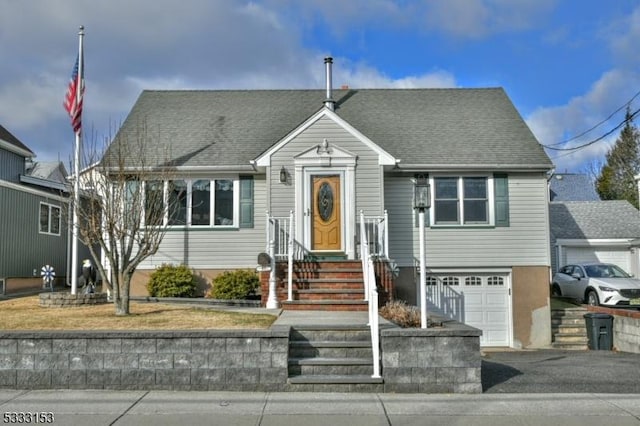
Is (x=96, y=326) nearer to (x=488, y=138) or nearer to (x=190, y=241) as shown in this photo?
(x=190, y=241)

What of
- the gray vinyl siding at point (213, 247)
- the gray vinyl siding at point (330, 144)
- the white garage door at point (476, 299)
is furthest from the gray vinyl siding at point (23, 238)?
the white garage door at point (476, 299)

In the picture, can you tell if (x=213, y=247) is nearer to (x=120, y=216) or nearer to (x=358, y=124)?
(x=120, y=216)

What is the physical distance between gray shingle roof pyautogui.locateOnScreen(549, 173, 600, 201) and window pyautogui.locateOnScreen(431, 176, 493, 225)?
23.9 m

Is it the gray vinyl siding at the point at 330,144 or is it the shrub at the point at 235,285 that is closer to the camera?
the shrub at the point at 235,285

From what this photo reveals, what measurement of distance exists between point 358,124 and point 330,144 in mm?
2629

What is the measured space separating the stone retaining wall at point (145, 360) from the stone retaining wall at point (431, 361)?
1364 millimetres

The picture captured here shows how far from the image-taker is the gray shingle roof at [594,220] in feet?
80.4

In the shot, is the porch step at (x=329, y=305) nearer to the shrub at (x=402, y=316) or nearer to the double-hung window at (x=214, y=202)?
the shrub at (x=402, y=316)

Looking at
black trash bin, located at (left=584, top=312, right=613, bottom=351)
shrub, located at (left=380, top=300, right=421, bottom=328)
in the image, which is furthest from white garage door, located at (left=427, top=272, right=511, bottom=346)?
shrub, located at (left=380, top=300, right=421, bottom=328)

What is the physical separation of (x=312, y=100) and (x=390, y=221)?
5123 millimetres

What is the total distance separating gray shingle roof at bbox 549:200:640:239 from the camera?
24.5 metres

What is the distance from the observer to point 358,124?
647 inches

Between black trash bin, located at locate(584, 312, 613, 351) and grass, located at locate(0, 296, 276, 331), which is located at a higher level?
grass, located at locate(0, 296, 276, 331)

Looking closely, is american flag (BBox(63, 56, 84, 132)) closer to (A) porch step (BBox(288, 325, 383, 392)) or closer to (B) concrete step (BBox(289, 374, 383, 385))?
(A) porch step (BBox(288, 325, 383, 392))
